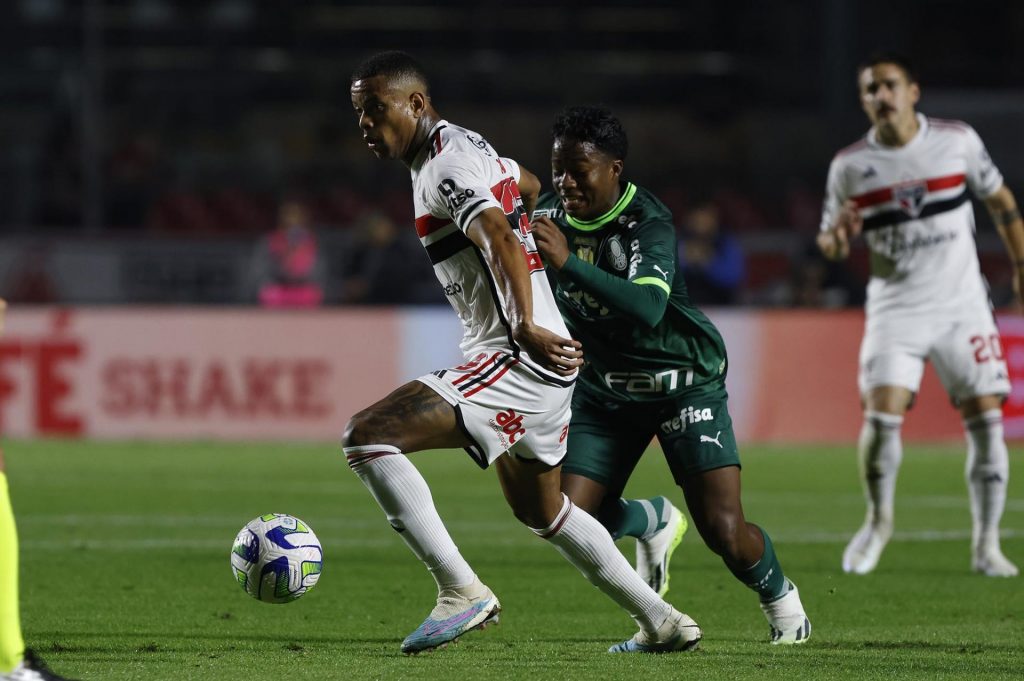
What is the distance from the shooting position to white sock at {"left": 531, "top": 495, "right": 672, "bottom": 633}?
5320 mm

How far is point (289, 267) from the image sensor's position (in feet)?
58.1

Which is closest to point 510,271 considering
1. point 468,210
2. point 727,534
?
point 468,210

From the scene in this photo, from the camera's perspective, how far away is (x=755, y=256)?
1955 cm

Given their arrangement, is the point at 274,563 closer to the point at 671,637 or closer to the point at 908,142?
the point at 671,637

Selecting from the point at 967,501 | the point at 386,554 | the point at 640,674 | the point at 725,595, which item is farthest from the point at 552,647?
the point at 967,501

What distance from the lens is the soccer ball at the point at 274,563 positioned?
5.46 m

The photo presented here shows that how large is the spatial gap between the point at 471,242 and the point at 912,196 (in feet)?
12.1

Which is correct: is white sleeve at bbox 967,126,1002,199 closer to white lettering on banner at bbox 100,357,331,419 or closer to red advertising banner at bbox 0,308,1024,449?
red advertising banner at bbox 0,308,1024,449

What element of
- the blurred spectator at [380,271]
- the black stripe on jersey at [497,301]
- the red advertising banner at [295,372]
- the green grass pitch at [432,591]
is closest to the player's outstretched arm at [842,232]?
the green grass pitch at [432,591]

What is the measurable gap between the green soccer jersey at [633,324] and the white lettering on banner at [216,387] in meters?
9.47

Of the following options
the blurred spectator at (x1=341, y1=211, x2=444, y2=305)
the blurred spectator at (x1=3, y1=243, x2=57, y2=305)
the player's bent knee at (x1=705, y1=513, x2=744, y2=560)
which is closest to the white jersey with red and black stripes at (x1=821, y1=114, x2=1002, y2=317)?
the player's bent knee at (x1=705, y1=513, x2=744, y2=560)

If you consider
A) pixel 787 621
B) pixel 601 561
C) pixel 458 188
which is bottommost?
pixel 787 621

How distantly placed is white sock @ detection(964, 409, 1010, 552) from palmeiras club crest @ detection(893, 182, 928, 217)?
1.09 m

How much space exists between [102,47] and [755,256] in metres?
13.0
